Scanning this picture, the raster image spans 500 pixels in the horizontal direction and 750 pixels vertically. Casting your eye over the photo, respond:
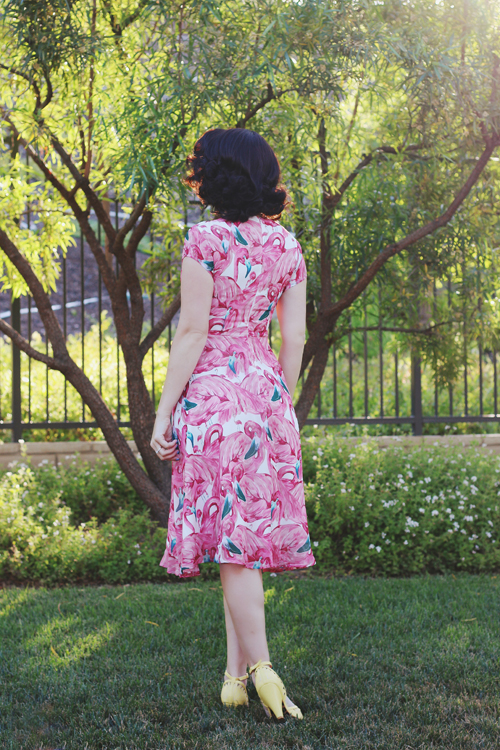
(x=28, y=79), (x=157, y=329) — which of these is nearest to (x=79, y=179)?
(x=28, y=79)

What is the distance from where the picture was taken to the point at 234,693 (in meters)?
2.09

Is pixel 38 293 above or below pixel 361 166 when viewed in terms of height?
below

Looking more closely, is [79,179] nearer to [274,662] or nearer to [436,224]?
[436,224]

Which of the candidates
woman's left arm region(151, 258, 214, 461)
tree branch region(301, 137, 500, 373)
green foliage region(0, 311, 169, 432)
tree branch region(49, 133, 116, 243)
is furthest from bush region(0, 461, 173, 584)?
woman's left arm region(151, 258, 214, 461)

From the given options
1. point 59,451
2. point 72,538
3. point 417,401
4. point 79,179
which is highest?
point 79,179

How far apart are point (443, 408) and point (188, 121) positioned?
484 centimetres

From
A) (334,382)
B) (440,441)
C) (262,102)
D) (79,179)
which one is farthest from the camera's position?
(334,382)

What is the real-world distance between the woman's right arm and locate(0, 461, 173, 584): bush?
202 cm

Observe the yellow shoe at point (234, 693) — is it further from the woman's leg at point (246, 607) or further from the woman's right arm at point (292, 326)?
the woman's right arm at point (292, 326)

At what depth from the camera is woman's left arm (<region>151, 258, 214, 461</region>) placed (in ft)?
6.48

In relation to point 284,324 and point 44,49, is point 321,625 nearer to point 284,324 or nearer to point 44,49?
point 284,324

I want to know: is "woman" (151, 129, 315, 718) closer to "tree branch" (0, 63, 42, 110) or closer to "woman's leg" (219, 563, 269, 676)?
"woman's leg" (219, 563, 269, 676)

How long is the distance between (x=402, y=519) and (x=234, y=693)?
2.07 m

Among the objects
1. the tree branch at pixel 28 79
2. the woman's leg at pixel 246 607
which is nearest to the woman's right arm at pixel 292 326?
the woman's leg at pixel 246 607
